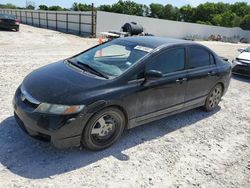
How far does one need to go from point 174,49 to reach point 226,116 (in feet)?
6.85

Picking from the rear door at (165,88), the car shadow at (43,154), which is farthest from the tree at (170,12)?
the car shadow at (43,154)

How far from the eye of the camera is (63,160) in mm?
3754

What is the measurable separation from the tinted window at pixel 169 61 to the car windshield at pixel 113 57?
22 centimetres

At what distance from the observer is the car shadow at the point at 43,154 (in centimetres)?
352

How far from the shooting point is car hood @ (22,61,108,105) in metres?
3.66

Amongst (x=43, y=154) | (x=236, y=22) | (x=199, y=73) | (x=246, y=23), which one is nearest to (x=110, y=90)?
(x=43, y=154)

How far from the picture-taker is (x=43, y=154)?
3.85m

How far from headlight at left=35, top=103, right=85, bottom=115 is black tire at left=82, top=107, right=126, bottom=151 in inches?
11.7

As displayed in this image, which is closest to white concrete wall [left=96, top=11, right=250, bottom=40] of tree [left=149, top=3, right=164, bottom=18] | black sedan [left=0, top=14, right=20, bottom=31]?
black sedan [left=0, top=14, right=20, bottom=31]

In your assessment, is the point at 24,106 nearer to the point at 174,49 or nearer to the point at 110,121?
the point at 110,121

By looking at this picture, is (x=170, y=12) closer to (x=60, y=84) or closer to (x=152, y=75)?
(x=152, y=75)

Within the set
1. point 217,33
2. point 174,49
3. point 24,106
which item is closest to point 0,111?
point 24,106

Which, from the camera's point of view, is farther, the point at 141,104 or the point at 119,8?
the point at 119,8

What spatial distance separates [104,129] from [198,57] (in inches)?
102
